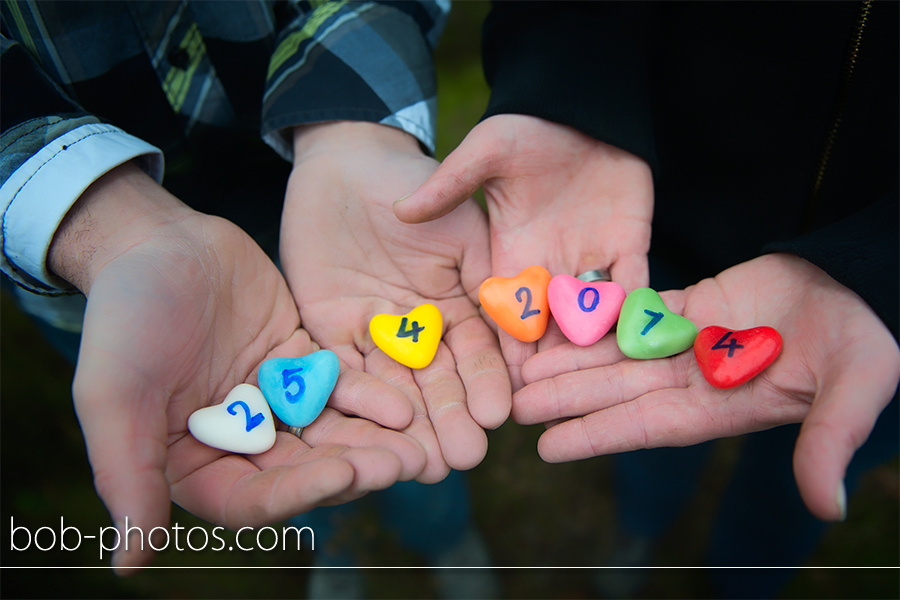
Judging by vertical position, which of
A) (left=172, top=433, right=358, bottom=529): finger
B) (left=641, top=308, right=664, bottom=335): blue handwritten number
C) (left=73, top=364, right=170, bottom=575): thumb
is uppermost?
(left=73, top=364, right=170, bottom=575): thumb

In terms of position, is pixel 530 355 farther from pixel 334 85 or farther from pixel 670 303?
pixel 334 85

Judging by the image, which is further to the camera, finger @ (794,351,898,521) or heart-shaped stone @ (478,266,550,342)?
heart-shaped stone @ (478,266,550,342)

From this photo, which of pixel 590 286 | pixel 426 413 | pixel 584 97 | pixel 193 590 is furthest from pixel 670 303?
pixel 193 590

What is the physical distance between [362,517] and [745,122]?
100 inches

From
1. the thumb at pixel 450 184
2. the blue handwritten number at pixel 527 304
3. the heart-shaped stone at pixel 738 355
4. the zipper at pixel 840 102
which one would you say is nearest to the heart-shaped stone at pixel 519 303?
the blue handwritten number at pixel 527 304

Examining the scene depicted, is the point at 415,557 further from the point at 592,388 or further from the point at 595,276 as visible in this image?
the point at 595,276

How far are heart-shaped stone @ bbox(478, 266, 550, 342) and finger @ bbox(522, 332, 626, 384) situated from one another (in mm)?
100

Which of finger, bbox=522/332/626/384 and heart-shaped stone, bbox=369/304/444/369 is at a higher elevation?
heart-shaped stone, bbox=369/304/444/369

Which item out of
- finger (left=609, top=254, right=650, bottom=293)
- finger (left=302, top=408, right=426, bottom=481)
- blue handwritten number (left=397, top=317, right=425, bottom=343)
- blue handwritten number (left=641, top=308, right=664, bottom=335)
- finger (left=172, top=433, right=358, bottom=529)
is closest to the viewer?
finger (left=172, top=433, right=358, bottom=529)

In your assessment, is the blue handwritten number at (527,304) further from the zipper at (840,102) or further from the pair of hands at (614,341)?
the zipper at (840,102)

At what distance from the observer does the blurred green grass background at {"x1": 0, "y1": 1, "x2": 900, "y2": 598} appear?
2.82 m

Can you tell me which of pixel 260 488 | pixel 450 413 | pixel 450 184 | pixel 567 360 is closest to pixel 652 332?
pixel 567 360

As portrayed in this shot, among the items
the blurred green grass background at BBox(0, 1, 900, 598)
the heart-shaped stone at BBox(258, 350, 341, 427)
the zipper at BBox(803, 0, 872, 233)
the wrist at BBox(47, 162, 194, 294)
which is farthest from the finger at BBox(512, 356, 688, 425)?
the blurred green grass background at BBox(0, 1, 900, 598)

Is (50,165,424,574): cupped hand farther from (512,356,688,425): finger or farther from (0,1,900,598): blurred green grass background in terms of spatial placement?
(0,1,900,598): blurred green grass background
